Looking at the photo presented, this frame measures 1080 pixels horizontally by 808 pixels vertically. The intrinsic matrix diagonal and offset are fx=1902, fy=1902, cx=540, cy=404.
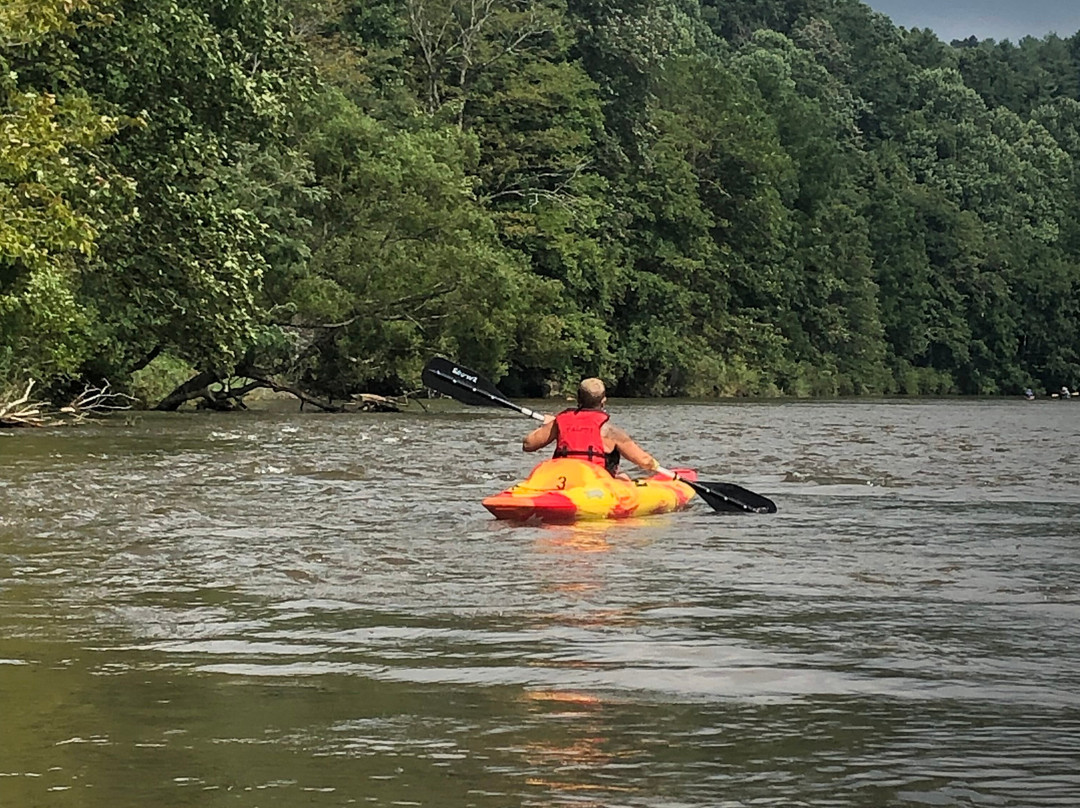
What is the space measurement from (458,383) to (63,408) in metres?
13.6

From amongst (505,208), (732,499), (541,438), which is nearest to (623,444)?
(541,438)

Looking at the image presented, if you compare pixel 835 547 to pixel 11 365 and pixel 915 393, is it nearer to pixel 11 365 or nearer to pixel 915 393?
pixel 11 365

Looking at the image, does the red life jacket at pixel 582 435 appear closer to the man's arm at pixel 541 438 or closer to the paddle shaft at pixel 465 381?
the man's arm at pixel 541 438

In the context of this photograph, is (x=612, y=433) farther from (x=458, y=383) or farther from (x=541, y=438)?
(x=458, y=383)

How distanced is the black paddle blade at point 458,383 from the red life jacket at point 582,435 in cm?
333

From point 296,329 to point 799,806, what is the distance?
112ft

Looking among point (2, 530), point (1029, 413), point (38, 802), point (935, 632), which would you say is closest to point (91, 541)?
point (2, 530)

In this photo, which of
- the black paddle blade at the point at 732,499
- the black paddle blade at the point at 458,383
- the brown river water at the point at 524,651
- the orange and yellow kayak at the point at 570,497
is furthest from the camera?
the black paddle blade at the point at 458,383

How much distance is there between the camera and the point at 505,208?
175 feet

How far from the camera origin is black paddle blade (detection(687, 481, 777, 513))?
13898mm

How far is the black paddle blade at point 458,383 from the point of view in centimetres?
1644

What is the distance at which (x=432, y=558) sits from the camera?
10.5m

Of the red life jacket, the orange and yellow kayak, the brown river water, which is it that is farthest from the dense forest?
the brown river water

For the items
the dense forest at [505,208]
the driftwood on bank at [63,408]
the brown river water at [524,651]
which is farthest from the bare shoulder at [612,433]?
the driftwood on bank at [63,408]
